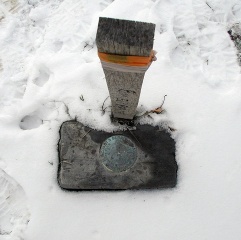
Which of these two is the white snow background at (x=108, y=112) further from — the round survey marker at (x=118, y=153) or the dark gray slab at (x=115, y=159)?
the round survey marker at (x=118, y=153)

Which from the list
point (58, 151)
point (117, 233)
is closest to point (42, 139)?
point (58, 151)

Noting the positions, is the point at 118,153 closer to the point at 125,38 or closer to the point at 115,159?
the point at 115,159

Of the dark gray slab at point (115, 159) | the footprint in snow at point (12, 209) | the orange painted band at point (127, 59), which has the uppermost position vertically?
the orange painted band at point (127, 59)

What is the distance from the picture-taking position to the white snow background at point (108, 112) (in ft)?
6.95

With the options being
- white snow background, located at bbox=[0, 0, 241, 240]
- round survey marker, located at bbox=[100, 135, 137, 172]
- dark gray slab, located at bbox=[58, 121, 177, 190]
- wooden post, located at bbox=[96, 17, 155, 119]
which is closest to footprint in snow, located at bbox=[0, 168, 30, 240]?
white snow background, located at bbox=[0, 0, 241, 240]

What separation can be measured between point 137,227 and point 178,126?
2.69ft

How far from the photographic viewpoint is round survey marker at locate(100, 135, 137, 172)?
226 centimetres

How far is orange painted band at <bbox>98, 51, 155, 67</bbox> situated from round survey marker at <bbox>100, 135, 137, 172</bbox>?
0.89 m

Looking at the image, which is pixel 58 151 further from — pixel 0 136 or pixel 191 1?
pixel 191 1

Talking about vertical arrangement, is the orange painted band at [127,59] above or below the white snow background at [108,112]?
above

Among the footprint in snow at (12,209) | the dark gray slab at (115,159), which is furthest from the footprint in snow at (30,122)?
the footprint in snow at (12,209)

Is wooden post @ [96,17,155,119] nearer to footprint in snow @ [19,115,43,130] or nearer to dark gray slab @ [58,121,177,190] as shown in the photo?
dark gray slab @ [58,121,177,190]

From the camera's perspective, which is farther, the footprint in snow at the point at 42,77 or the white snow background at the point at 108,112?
the footprint in snow at the point at 42,77

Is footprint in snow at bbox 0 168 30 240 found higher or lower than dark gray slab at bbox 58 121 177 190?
lower
